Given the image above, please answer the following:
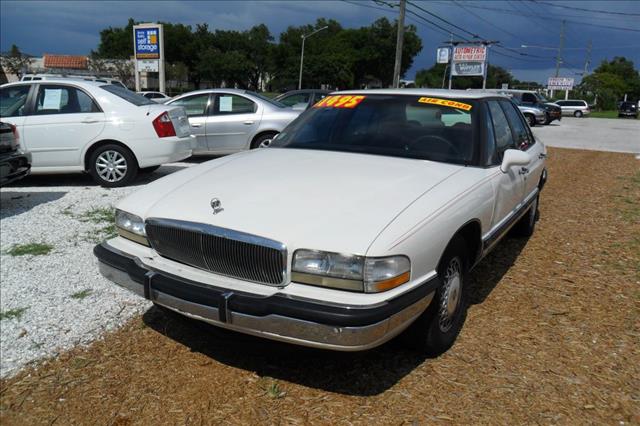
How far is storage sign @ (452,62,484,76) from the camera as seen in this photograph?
4578 centimetres

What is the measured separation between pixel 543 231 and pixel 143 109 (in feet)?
18.7

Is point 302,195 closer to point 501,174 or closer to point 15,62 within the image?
point 501,174

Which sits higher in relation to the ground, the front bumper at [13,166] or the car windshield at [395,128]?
the car windshield at [395,128]

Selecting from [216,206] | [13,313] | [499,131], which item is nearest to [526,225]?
[499,131]

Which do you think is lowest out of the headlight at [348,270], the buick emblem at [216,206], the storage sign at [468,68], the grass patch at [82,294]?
the grass patch at [82,294]

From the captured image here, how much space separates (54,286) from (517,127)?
14.3 ft

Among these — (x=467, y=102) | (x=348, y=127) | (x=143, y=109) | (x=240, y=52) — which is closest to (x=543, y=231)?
(x=467, y=102)

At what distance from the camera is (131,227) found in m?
3.11

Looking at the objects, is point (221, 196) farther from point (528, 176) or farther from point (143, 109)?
point (143, 109)

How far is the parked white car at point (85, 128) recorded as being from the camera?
24.1 ft

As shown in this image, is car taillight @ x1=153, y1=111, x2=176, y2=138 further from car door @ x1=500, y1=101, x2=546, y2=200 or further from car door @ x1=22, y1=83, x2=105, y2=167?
car door @ x1=500, y1=101, x2=546, y2=200

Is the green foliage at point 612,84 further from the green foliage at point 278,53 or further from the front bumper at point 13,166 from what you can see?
the front bumper at point 13,166

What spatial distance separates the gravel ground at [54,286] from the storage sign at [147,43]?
2087 cm

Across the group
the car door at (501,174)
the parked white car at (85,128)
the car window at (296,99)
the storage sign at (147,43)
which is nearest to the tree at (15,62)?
the storage sign at (147,43)
